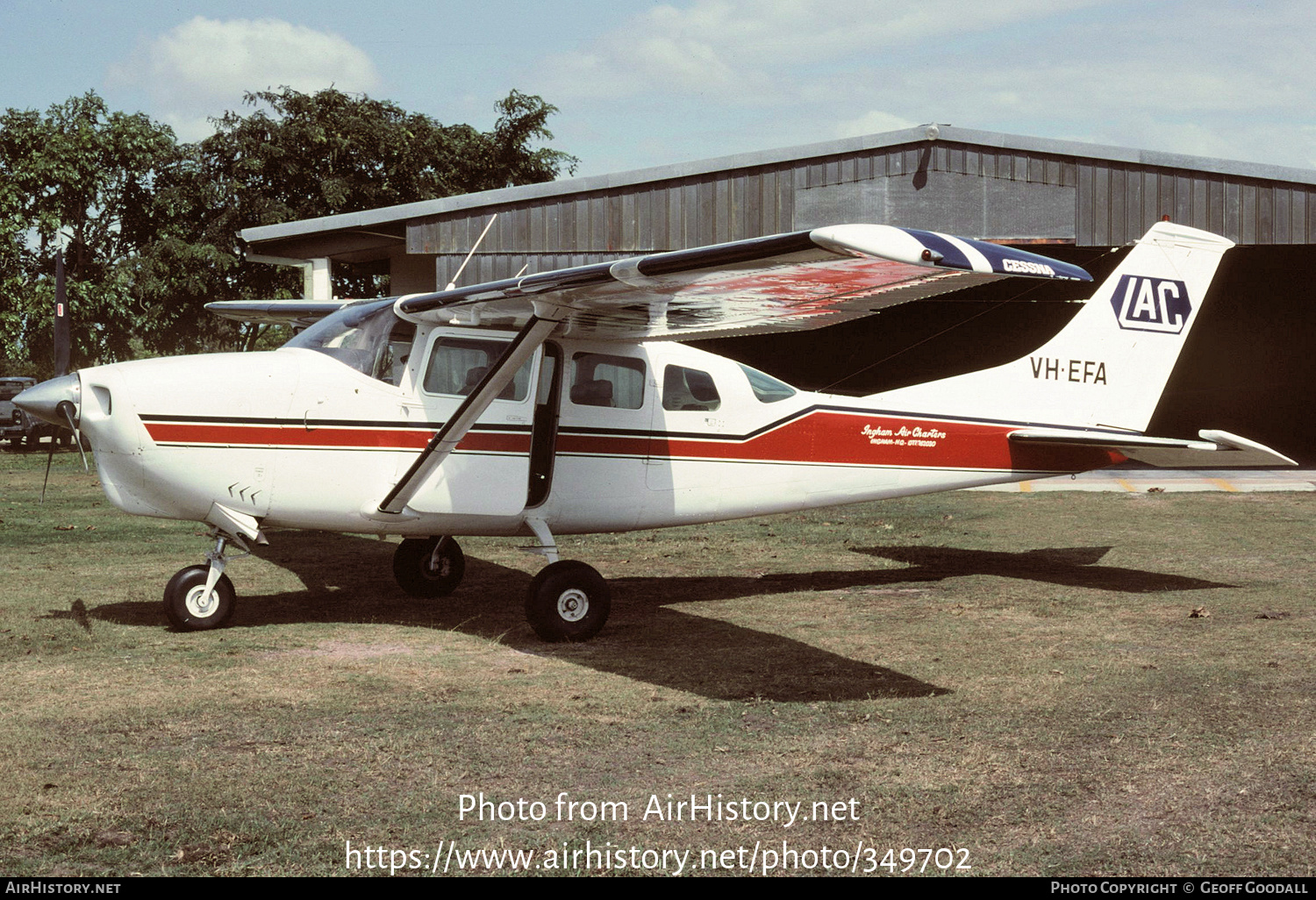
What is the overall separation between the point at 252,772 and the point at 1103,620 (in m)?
5.93

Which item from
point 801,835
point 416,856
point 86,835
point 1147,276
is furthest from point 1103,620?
point 86,835

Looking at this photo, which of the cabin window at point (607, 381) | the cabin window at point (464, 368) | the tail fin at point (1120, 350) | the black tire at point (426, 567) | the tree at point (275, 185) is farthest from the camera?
the tree at point (275, 185)

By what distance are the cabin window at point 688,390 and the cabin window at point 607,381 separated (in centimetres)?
22

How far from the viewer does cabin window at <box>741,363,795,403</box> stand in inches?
367

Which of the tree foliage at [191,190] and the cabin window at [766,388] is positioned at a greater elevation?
the tree foliage at [191,190]

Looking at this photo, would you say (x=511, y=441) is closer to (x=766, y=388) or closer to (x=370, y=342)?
(x=370, y=342)

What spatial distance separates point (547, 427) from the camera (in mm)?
8391

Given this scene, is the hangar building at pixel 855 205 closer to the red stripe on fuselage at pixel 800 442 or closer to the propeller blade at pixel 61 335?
the propeller blade at pixel 61 335

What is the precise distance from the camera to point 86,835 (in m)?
4.20

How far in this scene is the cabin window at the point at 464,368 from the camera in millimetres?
8227

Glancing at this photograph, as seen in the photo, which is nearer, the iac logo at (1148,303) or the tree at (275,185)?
the iac logo at (1148,303)

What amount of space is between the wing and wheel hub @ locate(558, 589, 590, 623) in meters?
1.83

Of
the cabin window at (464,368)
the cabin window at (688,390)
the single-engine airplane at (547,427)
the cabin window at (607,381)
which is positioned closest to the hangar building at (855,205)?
the single-engine airplane at (547,427)

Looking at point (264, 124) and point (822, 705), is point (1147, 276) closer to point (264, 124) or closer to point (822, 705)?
point (822, 705)
